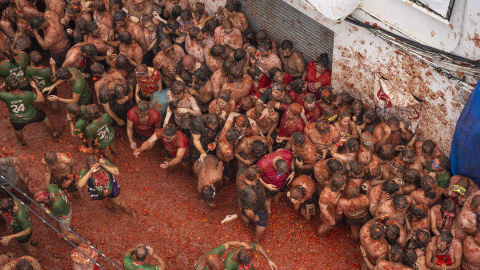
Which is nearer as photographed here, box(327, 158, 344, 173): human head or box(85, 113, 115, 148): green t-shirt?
box(327, 158, 344, 173): human head

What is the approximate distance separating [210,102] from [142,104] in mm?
1559

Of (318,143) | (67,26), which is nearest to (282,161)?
(318,143)

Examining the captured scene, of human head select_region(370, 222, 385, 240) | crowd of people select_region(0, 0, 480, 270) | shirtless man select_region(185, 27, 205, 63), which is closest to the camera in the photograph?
human head select_region(370, 222, 385, 240)

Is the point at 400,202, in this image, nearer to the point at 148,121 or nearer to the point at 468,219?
the point at 468,219

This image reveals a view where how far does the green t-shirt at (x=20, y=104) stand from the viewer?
9.58 meters

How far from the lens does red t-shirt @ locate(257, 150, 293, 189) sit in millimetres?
8648

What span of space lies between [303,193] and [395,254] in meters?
1.80

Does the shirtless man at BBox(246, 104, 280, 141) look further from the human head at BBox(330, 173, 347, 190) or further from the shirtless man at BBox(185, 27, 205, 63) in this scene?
the shirtless man at BBox(185, 27, 205, 63)

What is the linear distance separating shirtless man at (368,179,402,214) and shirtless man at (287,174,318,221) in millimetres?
1015

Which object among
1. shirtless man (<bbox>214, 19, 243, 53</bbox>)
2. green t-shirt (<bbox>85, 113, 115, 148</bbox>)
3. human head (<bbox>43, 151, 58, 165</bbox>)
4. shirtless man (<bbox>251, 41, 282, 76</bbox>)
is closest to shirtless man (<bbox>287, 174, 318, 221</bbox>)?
shirtless man (<bbox>251, 41, 282, 76</bbox>)

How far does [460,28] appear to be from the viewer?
293 inches

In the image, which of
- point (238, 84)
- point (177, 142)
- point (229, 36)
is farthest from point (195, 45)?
point (177, 142)

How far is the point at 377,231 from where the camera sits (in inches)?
306

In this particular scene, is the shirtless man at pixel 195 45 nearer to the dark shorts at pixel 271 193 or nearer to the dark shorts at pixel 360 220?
the dark shorts at pixel 271 193
